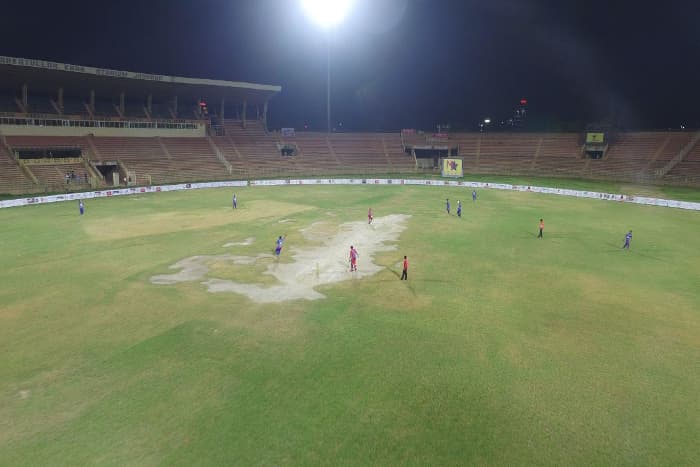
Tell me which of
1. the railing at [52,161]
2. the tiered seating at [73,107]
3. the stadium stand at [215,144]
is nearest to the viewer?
the railing at [52,161]

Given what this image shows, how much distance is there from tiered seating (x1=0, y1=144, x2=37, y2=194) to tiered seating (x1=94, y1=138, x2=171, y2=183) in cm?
1182

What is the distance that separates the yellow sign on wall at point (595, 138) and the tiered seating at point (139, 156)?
74.0 m

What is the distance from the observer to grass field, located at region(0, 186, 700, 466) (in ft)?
33.0

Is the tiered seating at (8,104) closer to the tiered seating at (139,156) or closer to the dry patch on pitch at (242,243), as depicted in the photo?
the tiered seating at (139,156)

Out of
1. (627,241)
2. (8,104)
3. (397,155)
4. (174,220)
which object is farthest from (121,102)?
(627,241)

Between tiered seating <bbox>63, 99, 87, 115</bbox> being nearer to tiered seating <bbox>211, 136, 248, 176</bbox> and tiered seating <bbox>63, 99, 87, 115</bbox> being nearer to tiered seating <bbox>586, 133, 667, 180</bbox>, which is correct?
tiered seating <bbox>211, 136, 248, 176</bbox>

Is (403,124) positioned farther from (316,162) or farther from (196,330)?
(196,330)

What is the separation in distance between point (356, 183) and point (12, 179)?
48.0 m

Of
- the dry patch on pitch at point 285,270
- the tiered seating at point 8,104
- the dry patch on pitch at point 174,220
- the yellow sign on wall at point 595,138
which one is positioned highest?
the tiered seating at point 8,104

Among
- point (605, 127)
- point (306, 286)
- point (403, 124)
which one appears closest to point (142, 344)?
point (306, 286)

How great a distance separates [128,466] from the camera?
9.41m

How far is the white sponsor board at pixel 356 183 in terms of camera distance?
1868 inches

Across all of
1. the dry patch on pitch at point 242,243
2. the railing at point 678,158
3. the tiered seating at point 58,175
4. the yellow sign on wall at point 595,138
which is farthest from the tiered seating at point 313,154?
the railing at point 678,158

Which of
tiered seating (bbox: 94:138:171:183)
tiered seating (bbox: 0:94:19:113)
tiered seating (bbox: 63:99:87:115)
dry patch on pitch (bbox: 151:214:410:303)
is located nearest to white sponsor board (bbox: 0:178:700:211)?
tiered seating (bbox: 94:138:171:183)
